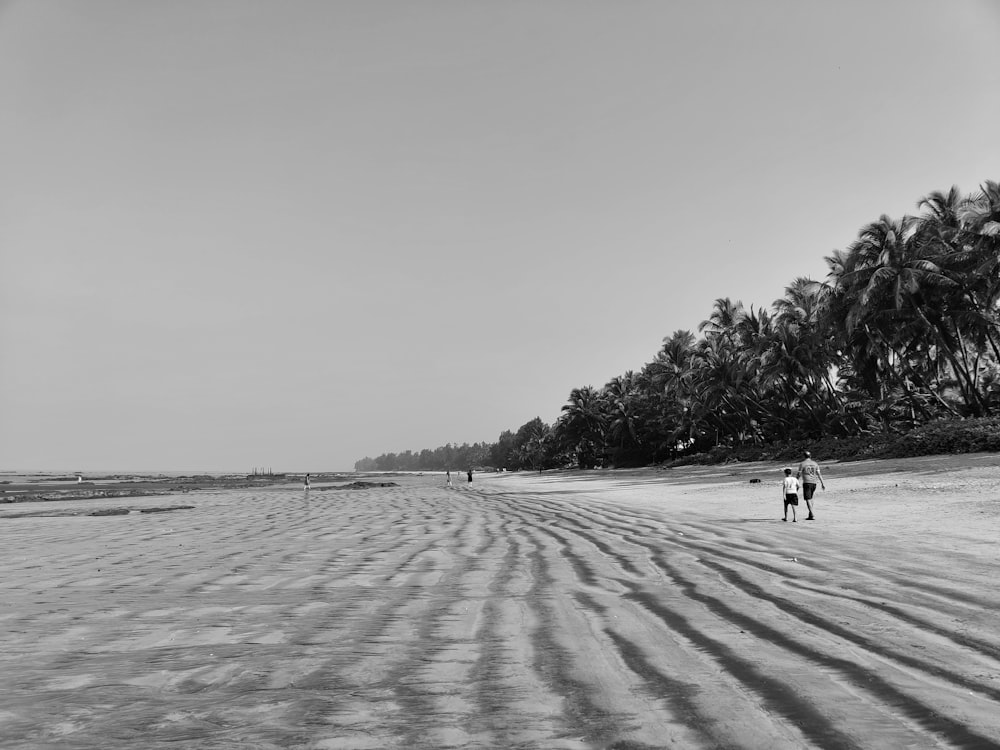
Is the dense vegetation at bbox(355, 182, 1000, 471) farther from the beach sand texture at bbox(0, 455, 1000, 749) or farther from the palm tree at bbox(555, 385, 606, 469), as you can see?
the beach sand texture at bbox(0, 455, 1000, 749)

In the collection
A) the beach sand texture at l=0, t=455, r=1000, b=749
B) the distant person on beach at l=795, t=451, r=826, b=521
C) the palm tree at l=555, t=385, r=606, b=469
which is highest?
the palm tree at l=555, t=385, r=606, b=469

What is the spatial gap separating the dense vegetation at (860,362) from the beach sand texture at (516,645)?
888 inches

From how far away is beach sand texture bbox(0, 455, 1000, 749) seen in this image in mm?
3328

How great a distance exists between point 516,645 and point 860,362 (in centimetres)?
4088

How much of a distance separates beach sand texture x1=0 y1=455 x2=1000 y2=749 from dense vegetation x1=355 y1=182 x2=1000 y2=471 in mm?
22554

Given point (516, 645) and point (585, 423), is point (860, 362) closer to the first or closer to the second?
point (516, 645)

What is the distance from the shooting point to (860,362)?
1547 inches

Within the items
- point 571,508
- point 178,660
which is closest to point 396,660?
point 178,660

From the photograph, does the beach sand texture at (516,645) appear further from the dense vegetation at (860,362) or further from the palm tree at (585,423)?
the palm tree at (585,423)

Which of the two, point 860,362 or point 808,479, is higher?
point 860,362

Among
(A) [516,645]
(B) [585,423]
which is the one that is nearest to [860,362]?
(A) [516,645]

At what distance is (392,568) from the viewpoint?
8.96m

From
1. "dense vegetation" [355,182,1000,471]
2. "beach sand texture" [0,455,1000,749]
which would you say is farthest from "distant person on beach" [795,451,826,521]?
"dense vegetation" [355,182,1000,471]

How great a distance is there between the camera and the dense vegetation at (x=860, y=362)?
30938 mm
